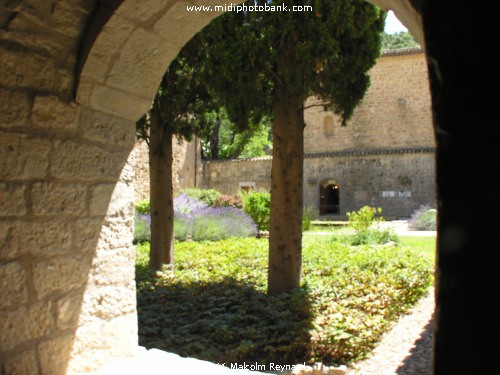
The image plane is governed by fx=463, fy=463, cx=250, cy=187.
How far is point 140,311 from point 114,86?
3.12 metres

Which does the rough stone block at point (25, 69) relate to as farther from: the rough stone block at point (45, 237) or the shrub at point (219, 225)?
the shrub at point (219, 225)

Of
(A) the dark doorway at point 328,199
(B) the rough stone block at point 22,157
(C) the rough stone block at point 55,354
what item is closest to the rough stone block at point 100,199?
(B) the rough stone block at point 22,157

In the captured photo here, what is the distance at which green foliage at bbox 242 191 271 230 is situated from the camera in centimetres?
1287

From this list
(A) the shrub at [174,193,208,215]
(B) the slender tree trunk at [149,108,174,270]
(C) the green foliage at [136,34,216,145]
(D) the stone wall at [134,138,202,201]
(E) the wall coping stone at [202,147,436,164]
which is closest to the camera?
(B) the slender tree trunk at [149,108,174,270]

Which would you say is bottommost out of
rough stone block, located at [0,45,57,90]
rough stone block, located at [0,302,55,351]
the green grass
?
the green grass

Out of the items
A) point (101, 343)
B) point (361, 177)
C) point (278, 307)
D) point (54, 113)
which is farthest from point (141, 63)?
point (361, 177)

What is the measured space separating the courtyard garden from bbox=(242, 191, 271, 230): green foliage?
167 inches

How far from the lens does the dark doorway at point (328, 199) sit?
2345 cm

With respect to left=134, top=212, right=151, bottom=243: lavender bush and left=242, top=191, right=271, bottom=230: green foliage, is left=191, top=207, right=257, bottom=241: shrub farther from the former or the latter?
left=134, top=212, right=151, bottom=243: lavender bush

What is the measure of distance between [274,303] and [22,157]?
3.32 metres

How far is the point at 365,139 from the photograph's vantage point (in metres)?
22.6

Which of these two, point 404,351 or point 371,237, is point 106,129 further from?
point 371,237

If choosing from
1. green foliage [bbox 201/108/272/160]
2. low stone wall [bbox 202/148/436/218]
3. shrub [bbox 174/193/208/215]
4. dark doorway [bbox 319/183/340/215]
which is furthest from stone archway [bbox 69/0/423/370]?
green foliage [bbox 201/108/272/160]

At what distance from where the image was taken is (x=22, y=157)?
88.7 inches
